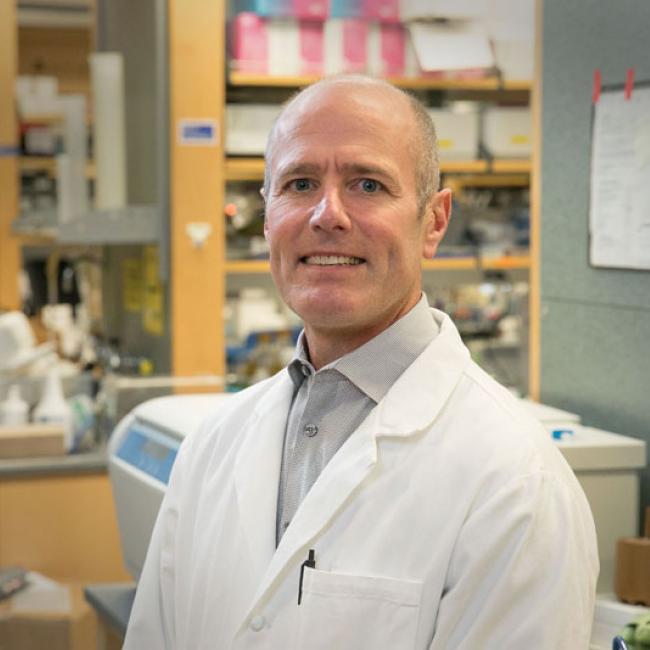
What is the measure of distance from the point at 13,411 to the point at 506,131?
255 cm

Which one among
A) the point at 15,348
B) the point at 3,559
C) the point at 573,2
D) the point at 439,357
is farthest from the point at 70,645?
the point at 573,2

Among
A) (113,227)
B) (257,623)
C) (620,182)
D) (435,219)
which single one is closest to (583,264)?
(620,182)

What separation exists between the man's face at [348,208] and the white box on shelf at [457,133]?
11.9 ft

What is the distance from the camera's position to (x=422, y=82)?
203 inches

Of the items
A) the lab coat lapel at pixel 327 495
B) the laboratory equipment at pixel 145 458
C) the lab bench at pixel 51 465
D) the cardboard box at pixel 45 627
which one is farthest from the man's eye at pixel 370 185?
the lab bench at pixel 51 465

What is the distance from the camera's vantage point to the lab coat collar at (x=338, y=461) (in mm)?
1530

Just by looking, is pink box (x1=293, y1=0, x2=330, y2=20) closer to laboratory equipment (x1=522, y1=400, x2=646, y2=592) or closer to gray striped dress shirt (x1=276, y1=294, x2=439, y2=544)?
laboratory equipment (x1=522, y1=400, x2=646, y2=592)

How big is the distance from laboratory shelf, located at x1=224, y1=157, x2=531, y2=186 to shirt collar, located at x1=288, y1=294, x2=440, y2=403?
10.6ft

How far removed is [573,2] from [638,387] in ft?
2.68

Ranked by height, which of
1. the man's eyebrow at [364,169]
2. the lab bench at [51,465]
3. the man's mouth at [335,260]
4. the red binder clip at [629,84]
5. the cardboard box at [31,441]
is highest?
the red binder clip at [629,84]

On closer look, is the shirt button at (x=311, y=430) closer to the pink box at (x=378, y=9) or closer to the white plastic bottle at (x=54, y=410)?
the white plastic bottle at (x=54, y=410)

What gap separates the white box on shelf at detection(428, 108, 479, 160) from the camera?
520 centimetres

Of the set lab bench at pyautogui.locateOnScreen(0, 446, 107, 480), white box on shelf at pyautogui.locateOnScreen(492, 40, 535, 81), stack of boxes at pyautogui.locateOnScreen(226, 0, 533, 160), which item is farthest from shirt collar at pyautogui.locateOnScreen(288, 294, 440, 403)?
white box on shelf at pyautogui.locateOnScreen(492, 40, 535, 81)

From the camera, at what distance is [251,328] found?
17.2 feet
